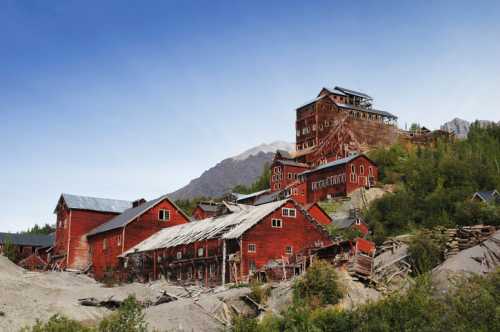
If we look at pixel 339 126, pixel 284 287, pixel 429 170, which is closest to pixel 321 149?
pixel 339 126

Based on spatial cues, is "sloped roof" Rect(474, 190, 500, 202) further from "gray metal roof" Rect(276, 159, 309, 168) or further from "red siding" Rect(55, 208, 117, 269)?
"red siding" Rect(55, 208, 117, 269)

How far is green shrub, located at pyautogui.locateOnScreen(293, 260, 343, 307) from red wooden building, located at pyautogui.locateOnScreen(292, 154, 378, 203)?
140ft

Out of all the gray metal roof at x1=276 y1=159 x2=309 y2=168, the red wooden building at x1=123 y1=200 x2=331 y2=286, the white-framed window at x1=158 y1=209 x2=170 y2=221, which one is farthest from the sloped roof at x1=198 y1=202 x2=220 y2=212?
the red wooden building at x1=123 y1=200 x2=331 y2=286

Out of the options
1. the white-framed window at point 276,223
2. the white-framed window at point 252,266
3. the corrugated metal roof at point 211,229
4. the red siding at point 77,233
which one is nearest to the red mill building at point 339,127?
the red siding at point 77,233

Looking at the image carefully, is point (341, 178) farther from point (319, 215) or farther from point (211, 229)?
point (211, 229)

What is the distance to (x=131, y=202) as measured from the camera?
78.2 meters

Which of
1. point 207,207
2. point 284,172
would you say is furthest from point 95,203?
point 284,172

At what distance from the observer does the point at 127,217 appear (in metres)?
67.6

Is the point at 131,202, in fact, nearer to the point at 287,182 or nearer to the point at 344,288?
the point at 287,182

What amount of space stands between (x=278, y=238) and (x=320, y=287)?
13347 millimetres

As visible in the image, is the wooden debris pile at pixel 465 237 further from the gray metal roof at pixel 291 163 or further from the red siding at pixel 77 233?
the gray metal roof at pixel 291 163

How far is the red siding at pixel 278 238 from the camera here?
4962 centimetres

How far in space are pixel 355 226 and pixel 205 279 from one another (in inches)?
841

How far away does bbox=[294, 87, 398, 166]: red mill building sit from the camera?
9712 centimetres
